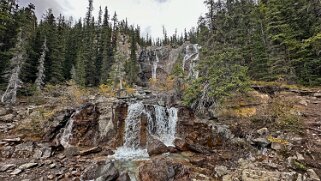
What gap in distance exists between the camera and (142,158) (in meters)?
14.1

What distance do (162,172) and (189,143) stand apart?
477cm

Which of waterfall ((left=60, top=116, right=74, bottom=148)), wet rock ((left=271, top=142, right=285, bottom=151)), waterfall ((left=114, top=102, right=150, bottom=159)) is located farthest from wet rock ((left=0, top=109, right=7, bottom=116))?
wet rock ((left=271, top=142, right=285, bottom=151))

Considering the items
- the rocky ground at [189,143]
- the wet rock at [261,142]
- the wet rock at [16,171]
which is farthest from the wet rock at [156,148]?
the wet rock at [16,171]

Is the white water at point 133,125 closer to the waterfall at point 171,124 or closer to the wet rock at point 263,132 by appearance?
the waterfall at point 171,124

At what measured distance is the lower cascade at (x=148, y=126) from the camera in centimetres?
1628

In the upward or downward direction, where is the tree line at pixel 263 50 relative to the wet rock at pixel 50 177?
upward

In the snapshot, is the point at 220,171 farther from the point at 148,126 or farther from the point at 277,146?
the point at 148,126

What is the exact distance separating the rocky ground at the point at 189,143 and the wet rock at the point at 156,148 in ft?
0.13

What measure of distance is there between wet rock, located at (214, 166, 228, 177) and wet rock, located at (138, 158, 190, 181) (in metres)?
1.57

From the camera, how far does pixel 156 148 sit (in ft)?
48.3

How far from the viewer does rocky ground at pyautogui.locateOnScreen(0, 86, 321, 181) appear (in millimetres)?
11016

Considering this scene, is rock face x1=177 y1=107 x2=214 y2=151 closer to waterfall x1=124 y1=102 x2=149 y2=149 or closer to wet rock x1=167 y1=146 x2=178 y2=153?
wet rock x1=167 y1=146 x2=178 y2=153

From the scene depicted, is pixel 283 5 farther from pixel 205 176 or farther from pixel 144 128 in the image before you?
pixel 205 176

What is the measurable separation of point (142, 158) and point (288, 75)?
1637 centimetres
